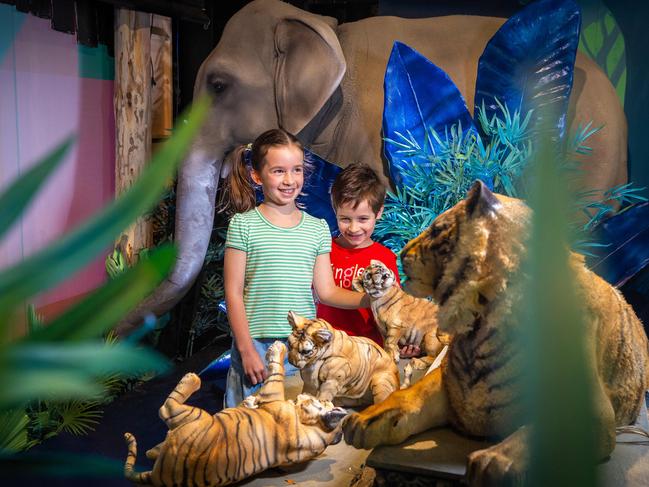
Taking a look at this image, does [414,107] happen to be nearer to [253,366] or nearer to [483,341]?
[253,366]

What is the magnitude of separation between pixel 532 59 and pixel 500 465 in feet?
8.32

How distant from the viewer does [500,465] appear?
93 centimetres

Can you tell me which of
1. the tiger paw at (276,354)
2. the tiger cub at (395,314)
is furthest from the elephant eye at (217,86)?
the tiger paw at (276,354)

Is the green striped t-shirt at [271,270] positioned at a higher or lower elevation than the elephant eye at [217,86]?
lower

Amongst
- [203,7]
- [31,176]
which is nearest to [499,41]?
[203,7]

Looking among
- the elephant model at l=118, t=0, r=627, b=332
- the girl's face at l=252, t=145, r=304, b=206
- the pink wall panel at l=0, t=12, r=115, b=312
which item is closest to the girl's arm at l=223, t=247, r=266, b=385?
the girl's face at l=252, t=145, r=304, b=206

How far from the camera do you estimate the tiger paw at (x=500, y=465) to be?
92cm

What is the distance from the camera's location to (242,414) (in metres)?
1.19

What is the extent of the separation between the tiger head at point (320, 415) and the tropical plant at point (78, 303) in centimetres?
103

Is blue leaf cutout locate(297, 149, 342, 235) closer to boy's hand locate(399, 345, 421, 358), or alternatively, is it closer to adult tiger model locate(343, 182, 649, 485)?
boy's hand locate(399, 345, 421, 358)

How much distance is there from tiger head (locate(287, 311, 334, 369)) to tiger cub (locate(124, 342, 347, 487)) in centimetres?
15

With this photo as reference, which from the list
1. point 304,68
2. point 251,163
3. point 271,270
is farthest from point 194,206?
point 271,270

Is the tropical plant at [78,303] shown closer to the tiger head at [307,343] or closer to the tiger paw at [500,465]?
the tiger paw at [500,465]

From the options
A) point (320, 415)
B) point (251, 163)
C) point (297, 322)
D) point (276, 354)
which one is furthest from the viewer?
point (251, 163)
